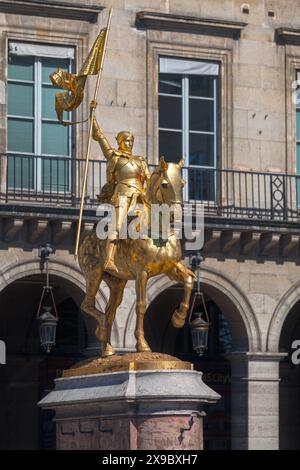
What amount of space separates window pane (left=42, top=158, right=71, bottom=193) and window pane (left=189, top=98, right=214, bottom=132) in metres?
2.84

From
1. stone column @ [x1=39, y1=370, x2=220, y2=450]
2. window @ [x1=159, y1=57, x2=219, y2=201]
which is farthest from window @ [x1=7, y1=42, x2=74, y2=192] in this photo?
stone column @ [x1=39, y1=370, x2=220, y2=450]

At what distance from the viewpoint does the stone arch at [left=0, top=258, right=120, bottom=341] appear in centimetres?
3903

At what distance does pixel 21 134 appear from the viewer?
40.4 metres

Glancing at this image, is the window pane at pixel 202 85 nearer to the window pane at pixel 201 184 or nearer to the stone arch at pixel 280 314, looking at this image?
the window pane at pixel 201 184

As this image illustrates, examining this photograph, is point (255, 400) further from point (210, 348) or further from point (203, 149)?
point (203, 149)

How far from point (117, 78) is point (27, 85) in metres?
1.69

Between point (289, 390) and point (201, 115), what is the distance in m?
6.55

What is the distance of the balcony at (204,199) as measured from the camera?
3916 centimetres

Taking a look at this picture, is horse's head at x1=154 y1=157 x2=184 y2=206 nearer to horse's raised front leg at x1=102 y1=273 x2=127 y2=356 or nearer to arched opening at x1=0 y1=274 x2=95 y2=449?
horse's raised front leg at x1=102 y1=273 x2=127 y2=356

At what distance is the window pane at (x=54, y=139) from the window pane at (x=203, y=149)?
8.45 ft

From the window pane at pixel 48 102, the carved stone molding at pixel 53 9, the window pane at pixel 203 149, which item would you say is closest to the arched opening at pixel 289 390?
the window pane at pixel 203 149

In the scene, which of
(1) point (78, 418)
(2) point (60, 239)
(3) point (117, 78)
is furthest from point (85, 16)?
(1) point (78, 418)
